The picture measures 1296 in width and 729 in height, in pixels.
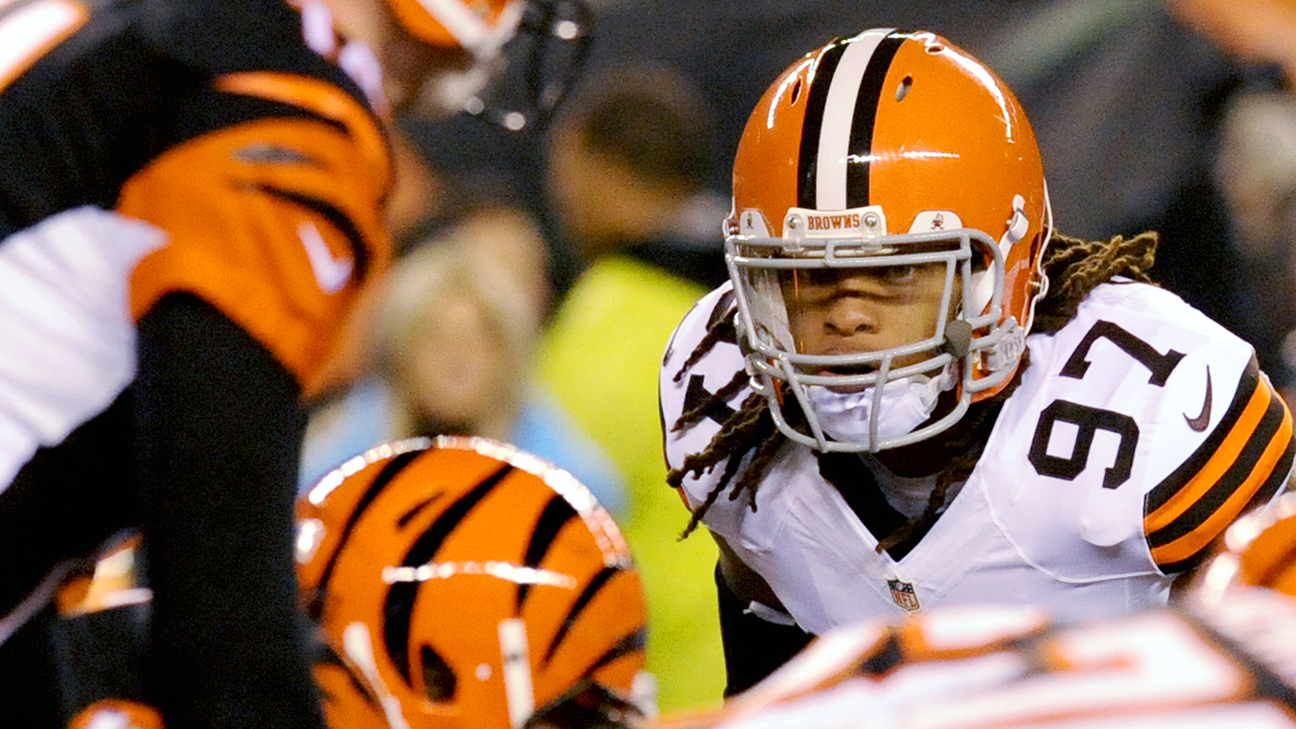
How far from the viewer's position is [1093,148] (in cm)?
353

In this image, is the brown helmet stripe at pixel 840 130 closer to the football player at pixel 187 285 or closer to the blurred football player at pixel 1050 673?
the football player at pixel 187 285

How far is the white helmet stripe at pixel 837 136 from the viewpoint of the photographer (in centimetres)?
172

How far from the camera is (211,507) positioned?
1.33 m

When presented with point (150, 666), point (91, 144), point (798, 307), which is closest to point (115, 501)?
point (150, 666)

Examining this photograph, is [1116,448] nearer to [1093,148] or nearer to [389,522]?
[389,522]

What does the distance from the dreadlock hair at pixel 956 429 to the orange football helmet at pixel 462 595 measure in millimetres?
151

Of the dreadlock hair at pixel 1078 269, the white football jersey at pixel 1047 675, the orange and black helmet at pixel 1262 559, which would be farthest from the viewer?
the dreadlock hair at pixel 1078 269

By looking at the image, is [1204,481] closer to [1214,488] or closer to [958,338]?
[1214,488]

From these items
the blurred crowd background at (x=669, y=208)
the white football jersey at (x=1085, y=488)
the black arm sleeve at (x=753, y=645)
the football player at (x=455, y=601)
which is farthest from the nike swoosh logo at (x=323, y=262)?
the blurred crowd background at (x=669, y=208)

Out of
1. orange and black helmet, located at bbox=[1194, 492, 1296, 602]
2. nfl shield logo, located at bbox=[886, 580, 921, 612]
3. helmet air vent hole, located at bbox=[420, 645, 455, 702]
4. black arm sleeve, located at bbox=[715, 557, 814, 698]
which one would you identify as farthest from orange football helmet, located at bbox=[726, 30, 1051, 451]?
orange and black helmet, located at bbox=[1194, 492, 1296, 602]

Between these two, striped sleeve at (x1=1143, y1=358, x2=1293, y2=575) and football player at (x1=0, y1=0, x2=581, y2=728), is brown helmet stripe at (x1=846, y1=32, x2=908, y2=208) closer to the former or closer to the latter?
striped sleeve at (x1=1143, y1=358, x2=1293, y2=575)

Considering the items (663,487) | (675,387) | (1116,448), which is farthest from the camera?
(663,487)

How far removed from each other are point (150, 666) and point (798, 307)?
75 cm

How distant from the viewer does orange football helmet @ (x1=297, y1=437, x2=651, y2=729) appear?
1.70m
